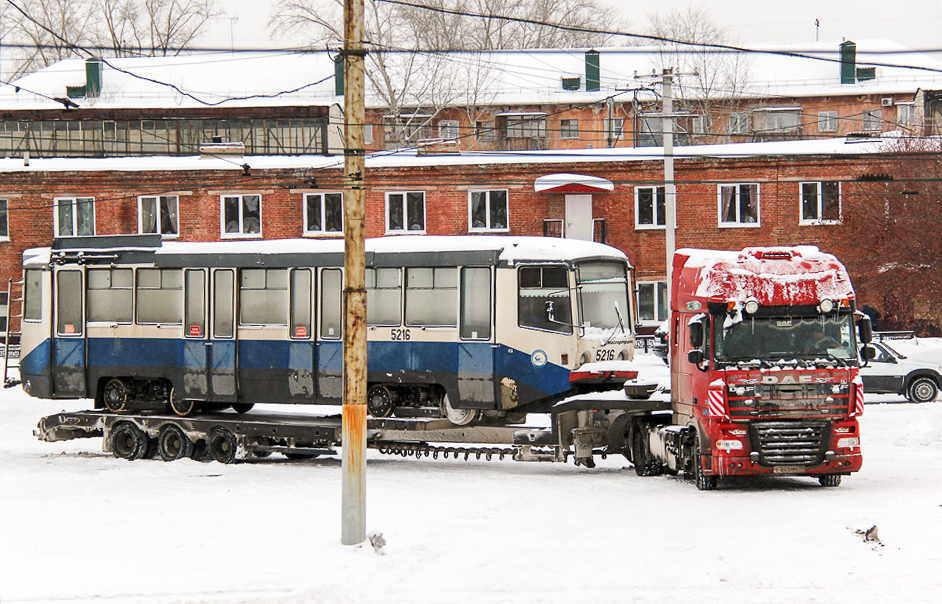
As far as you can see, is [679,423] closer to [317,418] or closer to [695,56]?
[317,418]

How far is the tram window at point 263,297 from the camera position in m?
18.9

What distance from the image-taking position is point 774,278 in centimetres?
1455

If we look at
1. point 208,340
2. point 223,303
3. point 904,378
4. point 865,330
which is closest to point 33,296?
point 208,340

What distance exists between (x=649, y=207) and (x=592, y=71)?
19.2 meters

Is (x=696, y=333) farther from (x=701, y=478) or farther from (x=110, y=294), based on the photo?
(x=110, y=294)

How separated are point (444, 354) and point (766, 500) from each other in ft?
19.8

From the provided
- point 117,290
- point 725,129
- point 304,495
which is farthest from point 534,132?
point 304,495

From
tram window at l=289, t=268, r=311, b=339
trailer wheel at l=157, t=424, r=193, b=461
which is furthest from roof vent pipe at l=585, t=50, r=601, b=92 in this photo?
trailer wheel at l=157, t=424, r=193, b=461

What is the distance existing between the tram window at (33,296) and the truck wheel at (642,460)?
11.4m

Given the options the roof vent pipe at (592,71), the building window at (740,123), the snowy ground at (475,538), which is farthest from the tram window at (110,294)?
the building window at (740,123)

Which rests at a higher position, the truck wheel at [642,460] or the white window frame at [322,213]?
the white window frame at [322,213]

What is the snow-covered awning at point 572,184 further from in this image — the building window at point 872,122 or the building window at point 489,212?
the building window at point 872,122

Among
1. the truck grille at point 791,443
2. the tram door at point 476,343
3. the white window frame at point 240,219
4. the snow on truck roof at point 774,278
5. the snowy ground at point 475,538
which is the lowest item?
the snowy ground at point 475,538

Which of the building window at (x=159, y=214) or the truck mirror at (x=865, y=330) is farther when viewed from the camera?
the building window at (x=159, y=214)
